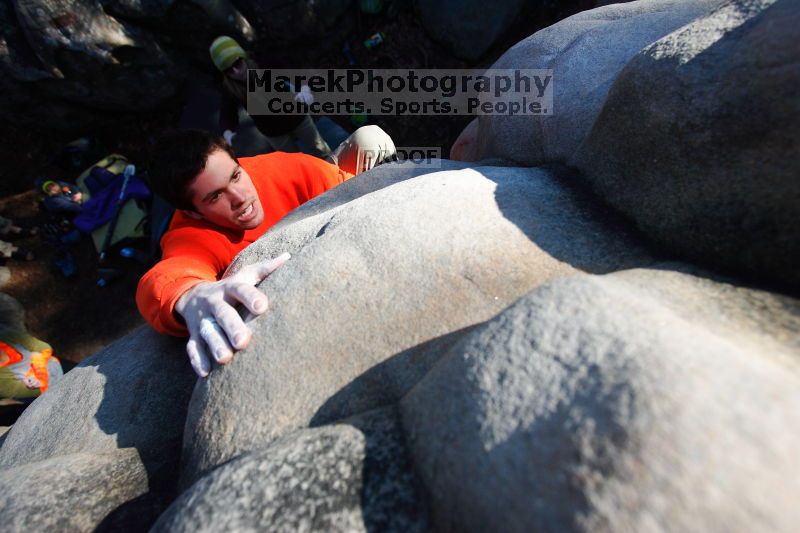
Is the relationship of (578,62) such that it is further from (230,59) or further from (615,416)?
(230,59)

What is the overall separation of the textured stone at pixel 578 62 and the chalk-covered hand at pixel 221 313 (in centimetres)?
101

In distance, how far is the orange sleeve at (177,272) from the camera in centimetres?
148

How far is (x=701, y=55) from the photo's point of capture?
1.07 meters

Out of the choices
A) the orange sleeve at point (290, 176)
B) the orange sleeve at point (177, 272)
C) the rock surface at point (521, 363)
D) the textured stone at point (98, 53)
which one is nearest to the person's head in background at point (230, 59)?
the textured stone at point (98, 53)

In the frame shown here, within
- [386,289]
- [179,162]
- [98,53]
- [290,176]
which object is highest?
[98,53]

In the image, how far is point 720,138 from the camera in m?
1.04

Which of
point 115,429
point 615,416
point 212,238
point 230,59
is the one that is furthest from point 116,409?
point 230,59

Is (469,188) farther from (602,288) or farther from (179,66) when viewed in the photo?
(179,66)

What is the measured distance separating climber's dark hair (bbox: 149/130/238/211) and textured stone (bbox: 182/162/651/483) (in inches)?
29.4

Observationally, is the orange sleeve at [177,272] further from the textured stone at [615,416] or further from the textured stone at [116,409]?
the textured stone at [615,416]

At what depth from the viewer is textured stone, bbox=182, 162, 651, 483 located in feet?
3.56

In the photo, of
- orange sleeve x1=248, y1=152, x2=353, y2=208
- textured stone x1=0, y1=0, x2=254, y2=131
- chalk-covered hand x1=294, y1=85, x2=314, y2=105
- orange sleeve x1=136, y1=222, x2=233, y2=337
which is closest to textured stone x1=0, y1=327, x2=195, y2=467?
orange sleeve x1=136, y1=222, x2=233, y2=337

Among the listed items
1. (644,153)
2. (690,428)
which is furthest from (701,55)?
(690,428)

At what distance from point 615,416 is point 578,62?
55.9 inches
